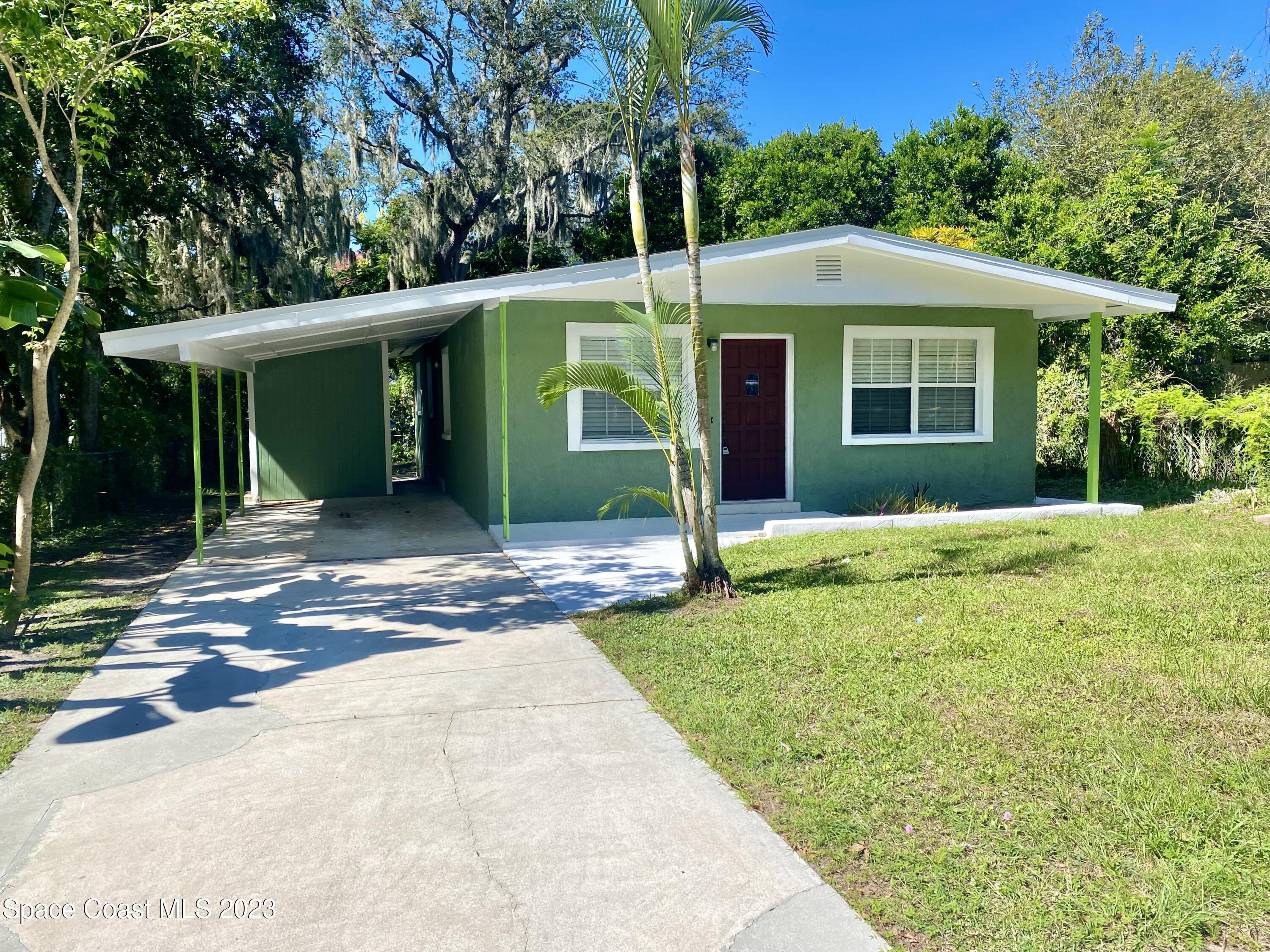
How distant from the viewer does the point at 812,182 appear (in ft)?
81.4

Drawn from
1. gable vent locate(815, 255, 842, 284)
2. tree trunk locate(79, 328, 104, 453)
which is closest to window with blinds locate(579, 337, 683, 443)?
gable vent locate(815, 255, 842, 284)

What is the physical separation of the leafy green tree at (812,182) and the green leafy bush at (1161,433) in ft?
37.0

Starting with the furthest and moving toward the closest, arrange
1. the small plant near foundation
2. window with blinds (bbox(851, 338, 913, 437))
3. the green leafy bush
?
the green leafy bush
window with blinds (bbox(851, 338, 913, 437))
the small plant near foundation

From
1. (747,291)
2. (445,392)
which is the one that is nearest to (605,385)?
(747,291)

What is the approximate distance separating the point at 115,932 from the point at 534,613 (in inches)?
164

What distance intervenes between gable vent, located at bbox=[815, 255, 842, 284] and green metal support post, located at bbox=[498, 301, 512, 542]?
3.65 meters

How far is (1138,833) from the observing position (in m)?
3.22

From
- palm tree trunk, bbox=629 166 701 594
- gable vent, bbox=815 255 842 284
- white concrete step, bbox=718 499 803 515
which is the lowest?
white concrete step, bbox=718 499 803 515

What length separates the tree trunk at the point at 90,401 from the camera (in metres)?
13.3

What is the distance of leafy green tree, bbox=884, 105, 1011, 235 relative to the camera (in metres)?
22.6

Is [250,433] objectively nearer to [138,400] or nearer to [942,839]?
[138,400]

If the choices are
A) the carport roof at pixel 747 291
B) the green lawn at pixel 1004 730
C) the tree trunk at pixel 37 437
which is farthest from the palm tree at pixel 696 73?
the tree trunk at pixel 37 437

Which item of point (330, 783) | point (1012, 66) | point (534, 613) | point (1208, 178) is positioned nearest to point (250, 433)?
point (534, 613)

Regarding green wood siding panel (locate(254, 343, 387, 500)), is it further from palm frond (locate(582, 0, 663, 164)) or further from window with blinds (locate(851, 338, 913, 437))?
palm frond (locate(582, 0, 663, 164))
